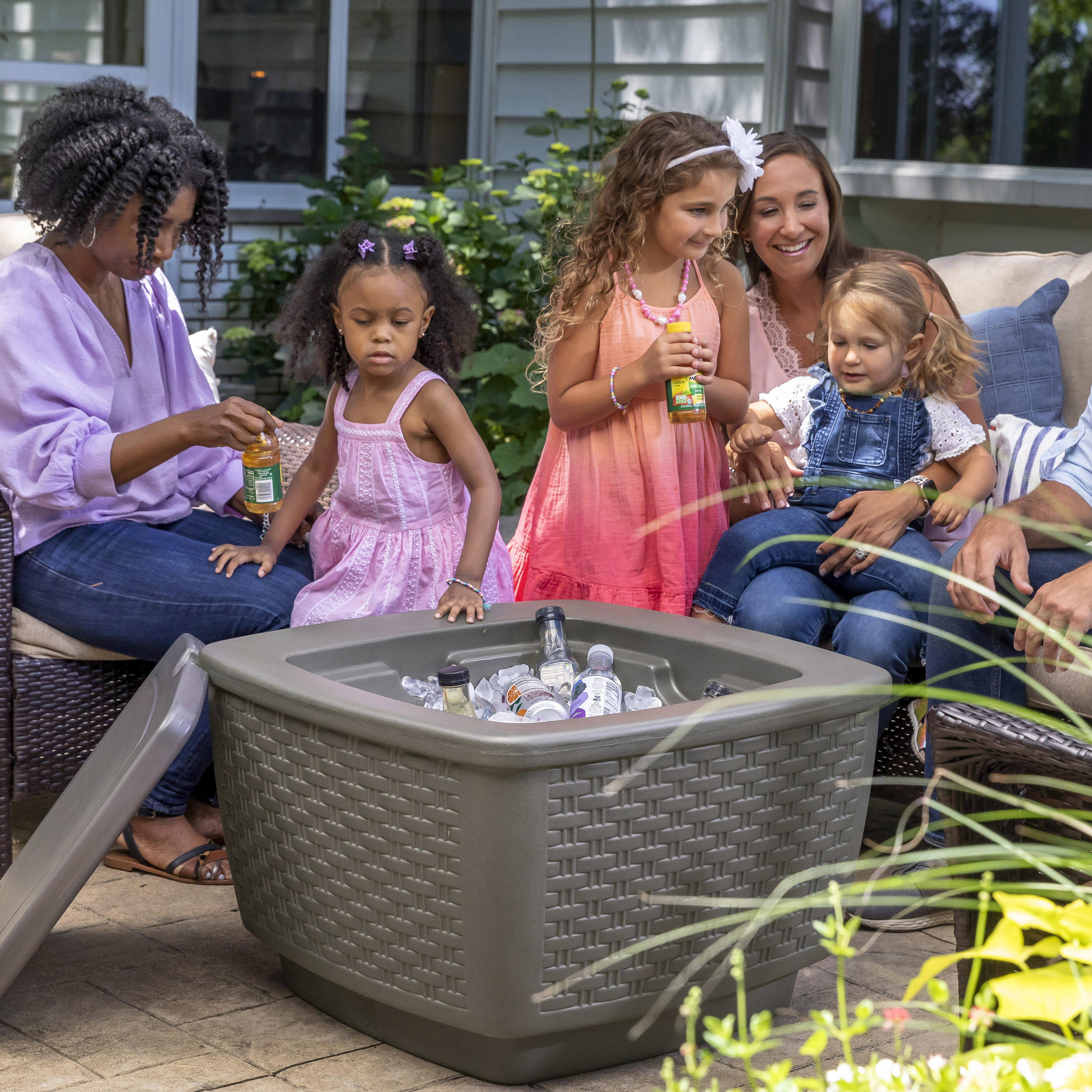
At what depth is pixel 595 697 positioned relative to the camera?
1.91m

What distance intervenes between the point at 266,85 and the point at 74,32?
0.73 meters

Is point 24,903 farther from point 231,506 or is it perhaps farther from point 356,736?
point 231,506

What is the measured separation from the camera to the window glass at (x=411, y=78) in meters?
5.28

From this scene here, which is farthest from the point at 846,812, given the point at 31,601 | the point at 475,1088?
the point at 31,601

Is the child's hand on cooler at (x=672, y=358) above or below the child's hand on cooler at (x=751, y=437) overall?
above

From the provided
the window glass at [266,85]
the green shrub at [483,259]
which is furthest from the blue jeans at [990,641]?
the window glass at [266,85]

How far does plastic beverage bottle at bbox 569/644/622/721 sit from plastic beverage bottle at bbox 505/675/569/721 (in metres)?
0.02

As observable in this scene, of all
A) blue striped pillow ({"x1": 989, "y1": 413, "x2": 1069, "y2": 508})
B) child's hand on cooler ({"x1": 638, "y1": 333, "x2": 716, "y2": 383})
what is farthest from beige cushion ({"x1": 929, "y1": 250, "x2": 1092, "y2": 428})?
child's hand on cooler ({"x1": 638, "y1": 333, "x2": 716, "y2": 383})

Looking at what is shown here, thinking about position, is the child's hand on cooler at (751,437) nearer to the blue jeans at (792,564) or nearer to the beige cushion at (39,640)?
the blue jeans at (792,564)

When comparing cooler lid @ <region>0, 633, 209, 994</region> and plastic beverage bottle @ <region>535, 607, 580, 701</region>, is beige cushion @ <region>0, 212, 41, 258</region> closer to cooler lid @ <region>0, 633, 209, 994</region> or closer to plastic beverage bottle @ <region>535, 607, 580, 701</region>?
cooler lid @ <region>0, 633, 209, 994</region>

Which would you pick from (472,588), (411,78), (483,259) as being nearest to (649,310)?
(472,588)

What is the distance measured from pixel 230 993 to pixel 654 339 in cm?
135

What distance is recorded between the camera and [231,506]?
275 centimetres

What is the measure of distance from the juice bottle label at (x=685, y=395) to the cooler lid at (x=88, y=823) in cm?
94
